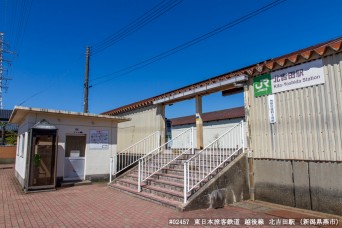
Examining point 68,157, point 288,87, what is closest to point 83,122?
point 68,157

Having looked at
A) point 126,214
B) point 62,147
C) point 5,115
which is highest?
point 5,115

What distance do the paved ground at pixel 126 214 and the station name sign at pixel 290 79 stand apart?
3116 mm

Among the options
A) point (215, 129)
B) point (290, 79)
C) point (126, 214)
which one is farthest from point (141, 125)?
point (290, 79)

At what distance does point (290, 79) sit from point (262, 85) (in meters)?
0.88

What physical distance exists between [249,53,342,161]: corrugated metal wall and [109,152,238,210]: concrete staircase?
4.00 feet

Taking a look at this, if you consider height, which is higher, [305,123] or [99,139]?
[305,123]

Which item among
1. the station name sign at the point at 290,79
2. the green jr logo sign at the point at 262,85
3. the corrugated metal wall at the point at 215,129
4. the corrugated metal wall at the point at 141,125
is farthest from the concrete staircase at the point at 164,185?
the corrugated metal wall at the point at 215,129

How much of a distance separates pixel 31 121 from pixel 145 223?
676cm

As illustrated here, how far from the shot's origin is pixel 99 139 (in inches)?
454

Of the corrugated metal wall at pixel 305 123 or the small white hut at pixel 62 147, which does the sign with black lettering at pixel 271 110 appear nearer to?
the corrugated metal wall at pixel 305 123

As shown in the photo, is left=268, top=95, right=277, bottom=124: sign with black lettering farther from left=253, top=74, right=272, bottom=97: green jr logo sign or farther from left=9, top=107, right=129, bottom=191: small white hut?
left=9, top=107, right=129, bottom=191: small white hut

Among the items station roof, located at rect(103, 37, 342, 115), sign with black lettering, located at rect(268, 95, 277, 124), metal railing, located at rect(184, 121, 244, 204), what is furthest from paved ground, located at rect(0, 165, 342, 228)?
station roof, located at rect(103, 37, 342, 115)

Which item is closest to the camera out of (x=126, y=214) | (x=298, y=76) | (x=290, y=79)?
(x=126, y=214)

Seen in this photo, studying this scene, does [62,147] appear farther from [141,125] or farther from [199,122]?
[199,122]
